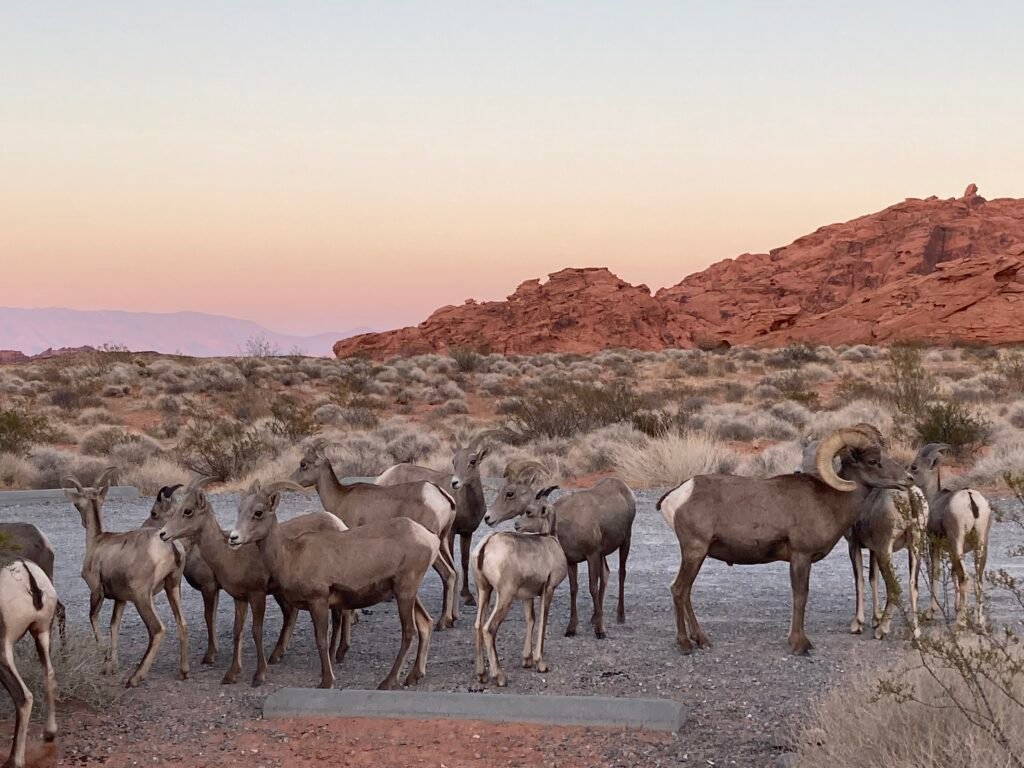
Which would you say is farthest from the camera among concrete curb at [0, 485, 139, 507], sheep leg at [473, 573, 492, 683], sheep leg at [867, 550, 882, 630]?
concrete curb at [0, 485, 139, 507]

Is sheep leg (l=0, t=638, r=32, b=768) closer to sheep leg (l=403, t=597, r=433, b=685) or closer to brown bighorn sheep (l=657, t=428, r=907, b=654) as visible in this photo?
sheep leg (l=403, t=597, r=433, b=685)

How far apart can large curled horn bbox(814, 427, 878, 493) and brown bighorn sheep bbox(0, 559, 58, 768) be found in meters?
5.24

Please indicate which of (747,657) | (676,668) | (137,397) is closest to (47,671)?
(676,668)

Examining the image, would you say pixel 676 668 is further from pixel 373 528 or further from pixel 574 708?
pixel 373 528

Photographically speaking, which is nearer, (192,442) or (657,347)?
(192,442)

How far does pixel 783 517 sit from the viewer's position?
8758mm

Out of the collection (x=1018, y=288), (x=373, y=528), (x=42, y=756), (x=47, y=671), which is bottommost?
(x=42, y=756)

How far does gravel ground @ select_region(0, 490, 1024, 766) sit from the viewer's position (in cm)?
694

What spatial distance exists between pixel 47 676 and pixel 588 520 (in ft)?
14.7

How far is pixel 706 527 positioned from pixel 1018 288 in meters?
Answer: 96.3

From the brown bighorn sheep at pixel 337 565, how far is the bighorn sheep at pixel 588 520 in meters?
1.09

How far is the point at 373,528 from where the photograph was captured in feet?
27.0

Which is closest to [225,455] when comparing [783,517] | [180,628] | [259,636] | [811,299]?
[180,628]

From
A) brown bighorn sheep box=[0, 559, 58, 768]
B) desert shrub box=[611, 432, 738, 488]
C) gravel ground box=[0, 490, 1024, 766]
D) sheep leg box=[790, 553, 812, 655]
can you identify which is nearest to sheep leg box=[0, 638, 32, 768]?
brown bighorn sheep box=[0, 559, 58, 768]
